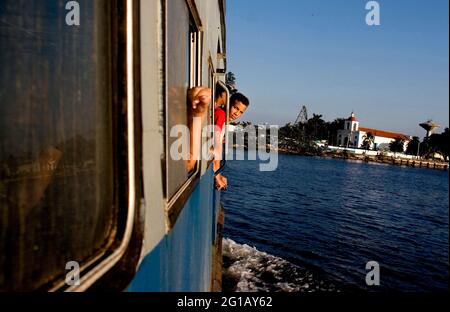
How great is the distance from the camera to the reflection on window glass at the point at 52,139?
0.99m

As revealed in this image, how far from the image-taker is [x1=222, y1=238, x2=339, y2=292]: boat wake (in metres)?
10.7

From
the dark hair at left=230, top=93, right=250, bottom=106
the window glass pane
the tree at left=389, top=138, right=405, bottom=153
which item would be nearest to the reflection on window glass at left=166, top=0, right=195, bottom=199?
the window glass pane

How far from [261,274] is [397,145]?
136907mm

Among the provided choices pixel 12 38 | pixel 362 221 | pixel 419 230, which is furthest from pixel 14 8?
pixel 419 230

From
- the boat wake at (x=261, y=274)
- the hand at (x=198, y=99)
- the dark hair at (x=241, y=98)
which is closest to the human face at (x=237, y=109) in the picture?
the dark hair at (x=241, y=98)

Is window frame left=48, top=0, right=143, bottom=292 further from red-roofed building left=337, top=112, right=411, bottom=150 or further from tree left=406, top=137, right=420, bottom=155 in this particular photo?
tree left=406, top=137, right=420, bottom=155

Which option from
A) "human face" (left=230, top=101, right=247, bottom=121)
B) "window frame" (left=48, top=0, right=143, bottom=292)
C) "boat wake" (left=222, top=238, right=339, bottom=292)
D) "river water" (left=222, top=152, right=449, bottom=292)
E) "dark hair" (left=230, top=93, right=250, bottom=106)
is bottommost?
"river water" (left=222, top=152, right=449, bottom=292)

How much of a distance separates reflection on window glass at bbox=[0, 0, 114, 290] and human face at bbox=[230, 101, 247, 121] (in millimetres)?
3810

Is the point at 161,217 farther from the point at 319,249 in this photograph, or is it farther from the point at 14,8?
the point at 319,249

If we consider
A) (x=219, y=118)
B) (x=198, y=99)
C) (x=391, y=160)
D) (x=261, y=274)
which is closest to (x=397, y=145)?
(x=391, y=160)

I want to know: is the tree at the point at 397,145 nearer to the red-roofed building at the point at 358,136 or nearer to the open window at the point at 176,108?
the red-roofed building at the point at 358,136

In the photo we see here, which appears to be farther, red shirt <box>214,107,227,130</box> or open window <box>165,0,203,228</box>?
red shirt <box>214,107,227,130</box>

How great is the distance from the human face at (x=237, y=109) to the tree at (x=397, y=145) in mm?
142835
